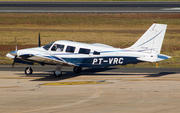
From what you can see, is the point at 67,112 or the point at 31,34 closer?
the point at 67,112

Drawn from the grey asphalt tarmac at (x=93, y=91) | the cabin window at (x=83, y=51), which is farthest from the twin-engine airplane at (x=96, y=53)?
the grey asphalt tarmac at (x=93, y=91)

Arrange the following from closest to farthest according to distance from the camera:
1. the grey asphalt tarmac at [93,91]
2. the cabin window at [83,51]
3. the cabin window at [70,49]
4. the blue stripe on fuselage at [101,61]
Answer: the grey asphalt tarmac at [93,91] < the blue stripe on fuselage at [101,61] < the cabin window at [83,51] < the cabin window at [70,49]

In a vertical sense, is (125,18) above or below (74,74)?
above

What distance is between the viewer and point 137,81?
19312 mm

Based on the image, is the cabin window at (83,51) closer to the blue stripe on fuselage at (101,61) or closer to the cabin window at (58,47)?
the blue stripe on fuselage at (101,61)

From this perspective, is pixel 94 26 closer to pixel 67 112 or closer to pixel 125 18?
pixel 125 18

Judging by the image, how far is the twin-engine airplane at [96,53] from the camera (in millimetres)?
19812

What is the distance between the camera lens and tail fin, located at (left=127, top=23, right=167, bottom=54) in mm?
19750

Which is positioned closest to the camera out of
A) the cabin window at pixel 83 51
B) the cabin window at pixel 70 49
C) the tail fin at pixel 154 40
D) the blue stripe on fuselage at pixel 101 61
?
the tail fin at pixel 154 40

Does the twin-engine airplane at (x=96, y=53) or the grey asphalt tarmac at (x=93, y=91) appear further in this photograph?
the twin-engine airplane at (x=96, y=53)

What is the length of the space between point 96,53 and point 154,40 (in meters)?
4.19

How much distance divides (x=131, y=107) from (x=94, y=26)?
121ft

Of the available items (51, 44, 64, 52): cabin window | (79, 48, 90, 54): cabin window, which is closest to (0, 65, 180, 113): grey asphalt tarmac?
(79, 48, 90, 54): cabin window

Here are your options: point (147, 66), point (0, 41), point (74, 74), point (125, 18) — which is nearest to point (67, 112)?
point (74, 74)
